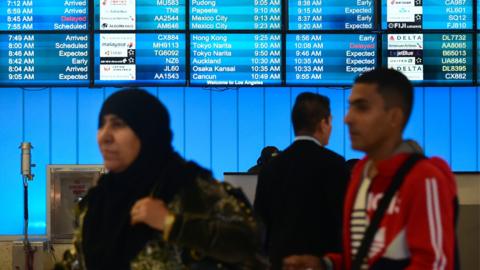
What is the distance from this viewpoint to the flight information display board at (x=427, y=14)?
18.9ft

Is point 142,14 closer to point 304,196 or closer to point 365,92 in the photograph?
point 304,196

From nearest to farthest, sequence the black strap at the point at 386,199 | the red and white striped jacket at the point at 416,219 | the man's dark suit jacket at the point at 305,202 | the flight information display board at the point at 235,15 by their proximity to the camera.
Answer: the red and white striped jacket at the point at 416,219 < the black strap at the point at 386,199 < the man's dark suit jacket at the point at 305,202 < the flight information display board at the point at 235,15

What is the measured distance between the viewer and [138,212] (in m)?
1.72

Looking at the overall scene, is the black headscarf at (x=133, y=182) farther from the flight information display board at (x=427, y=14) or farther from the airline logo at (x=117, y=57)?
the flight information display board at (x=427, y=14)

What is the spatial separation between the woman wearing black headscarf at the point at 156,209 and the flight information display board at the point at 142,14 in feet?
12.7

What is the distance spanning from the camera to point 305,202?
285cm

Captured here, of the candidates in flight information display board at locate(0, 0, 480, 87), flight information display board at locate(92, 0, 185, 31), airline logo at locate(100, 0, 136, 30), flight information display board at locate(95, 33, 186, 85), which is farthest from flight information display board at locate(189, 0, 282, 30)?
airline logo at locate(100, 0, 136, 30)

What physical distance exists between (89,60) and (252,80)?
1.37 meters

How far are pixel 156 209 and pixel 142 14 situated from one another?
165 inches

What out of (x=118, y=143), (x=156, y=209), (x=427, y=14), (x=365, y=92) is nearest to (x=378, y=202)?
(x=365, y=92)

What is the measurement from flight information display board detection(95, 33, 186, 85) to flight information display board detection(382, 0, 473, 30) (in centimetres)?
179

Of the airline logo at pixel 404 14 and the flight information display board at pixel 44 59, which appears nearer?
the flight information display board at pixel 44 59

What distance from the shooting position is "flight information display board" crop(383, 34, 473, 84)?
573 cm

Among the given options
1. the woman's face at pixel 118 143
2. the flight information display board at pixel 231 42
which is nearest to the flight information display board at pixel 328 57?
the flight information display board at pixel 231 42
